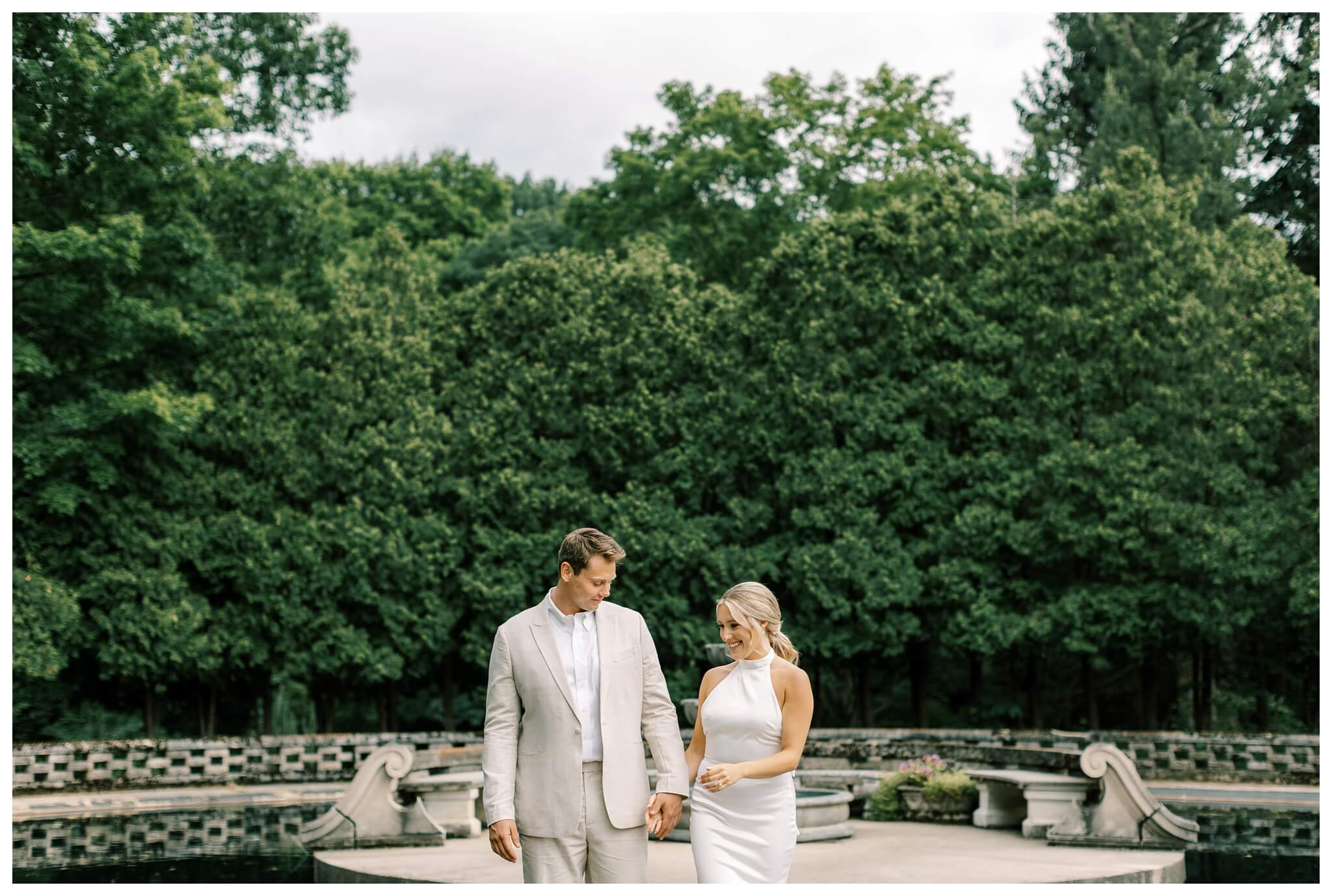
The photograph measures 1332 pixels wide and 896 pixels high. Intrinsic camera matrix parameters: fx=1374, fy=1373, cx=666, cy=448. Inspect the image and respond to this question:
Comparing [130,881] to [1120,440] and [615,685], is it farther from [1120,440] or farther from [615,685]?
[1120,440]

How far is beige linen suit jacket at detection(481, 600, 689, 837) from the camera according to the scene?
191 inches

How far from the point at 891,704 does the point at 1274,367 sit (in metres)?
9.39

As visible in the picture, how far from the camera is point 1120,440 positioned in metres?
20.6

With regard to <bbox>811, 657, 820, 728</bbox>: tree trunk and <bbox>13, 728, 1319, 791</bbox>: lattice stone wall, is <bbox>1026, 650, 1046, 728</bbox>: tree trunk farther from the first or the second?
<bbox>811, 657, 820, 728</bbox>: tree trunk

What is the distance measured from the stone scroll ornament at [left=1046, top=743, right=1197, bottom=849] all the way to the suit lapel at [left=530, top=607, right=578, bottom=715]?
23.7 feet

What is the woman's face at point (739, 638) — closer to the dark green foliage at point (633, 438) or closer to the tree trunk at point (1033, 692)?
the dark green foliage at point (633, 438)

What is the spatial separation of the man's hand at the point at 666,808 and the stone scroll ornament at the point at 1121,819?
6.89 metres

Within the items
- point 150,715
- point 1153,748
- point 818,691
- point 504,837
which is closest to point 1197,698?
point 1153,748

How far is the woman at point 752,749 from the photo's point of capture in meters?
5.43

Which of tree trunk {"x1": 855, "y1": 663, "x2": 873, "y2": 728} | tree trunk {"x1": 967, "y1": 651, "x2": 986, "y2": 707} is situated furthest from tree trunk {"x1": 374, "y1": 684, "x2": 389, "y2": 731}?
tree trunk {"x1": 967, "y1": 651, "x2": 986, "y2": 707}

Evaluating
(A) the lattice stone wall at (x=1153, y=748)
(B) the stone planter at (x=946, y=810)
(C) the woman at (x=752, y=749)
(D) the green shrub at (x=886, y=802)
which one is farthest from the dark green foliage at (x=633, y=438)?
(C) the woman at (x=752, y=749)

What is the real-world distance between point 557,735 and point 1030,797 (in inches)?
314

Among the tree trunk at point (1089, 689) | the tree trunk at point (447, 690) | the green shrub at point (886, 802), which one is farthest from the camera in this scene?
the tree trunk at point (447, 690)

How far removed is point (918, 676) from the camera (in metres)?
21.9
